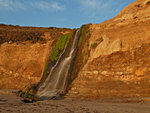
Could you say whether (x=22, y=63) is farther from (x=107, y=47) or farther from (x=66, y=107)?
(x=66, y=107)

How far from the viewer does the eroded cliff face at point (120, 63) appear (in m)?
11.2

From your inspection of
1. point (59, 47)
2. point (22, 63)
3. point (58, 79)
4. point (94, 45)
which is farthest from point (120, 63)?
point (22, 63)

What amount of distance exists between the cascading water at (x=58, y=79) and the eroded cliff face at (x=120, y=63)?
5.03 feet

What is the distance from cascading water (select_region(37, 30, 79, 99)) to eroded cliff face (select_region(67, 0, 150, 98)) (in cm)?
153

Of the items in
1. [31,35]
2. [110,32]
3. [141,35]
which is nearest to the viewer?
[141,35]

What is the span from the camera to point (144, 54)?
11852mm

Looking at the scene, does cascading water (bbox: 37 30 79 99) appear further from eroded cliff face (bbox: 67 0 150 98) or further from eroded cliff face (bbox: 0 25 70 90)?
eroded cliff face (bbox: 0 25 70 90)

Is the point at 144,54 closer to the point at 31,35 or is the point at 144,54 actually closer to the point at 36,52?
the point at 36,52

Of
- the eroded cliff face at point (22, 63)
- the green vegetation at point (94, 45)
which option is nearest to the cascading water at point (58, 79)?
the green vegetation at point (94, 45)

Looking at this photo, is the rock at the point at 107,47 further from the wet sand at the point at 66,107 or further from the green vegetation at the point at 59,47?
the green vegetation at the point at 59,47

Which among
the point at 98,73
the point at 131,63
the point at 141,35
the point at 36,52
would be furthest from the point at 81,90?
the point at 36,52

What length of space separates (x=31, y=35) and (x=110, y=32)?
30.1 meters

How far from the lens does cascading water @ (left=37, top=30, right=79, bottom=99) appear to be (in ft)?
44.6

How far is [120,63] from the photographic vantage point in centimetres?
1248
